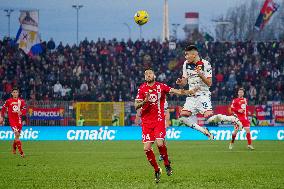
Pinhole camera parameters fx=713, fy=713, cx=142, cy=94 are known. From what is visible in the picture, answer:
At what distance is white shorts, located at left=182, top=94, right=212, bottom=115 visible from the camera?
19.6 meters

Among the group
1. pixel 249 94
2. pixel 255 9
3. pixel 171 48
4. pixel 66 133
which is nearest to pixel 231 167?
pixel 66 133

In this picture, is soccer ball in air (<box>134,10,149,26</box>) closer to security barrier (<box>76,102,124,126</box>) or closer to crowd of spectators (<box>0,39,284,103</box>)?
security barrier (<box>76,102,124,126</box>)

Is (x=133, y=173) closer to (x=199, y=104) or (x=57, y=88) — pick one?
(x=199, y=104)

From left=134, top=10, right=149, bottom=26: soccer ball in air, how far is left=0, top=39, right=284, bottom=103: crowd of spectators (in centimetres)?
2251

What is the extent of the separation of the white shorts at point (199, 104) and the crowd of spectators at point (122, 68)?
92.5ft

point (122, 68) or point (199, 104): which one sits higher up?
point (122, 68)

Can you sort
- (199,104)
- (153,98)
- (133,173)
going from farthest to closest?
(199,104), (133,173), (153,98)

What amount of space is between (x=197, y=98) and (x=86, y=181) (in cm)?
538

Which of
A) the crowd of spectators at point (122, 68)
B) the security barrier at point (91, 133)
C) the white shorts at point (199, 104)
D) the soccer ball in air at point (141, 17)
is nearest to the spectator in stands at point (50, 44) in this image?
the crowd of spectators at point (122, 68)

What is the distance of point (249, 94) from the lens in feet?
163

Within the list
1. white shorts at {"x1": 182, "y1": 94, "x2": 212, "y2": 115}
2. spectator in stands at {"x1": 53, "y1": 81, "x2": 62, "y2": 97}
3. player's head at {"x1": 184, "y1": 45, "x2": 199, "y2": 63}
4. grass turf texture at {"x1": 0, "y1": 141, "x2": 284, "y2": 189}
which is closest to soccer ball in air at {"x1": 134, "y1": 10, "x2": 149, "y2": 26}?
grass turf texture at {"x1": 0, "y1": 141, "x2": 284, "y2": 189}

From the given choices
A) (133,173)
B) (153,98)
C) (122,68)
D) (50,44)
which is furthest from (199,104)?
(50,44)

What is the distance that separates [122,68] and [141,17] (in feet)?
90.2

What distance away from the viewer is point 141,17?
25.9 metres
